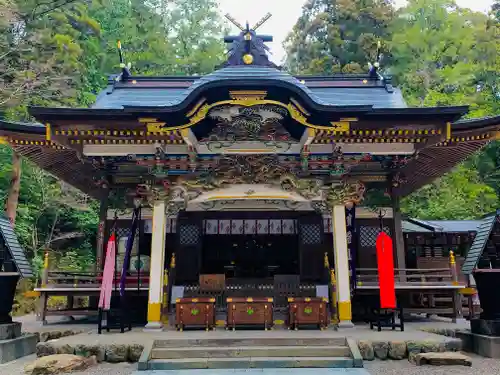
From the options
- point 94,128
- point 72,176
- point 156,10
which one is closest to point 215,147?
point 94,128

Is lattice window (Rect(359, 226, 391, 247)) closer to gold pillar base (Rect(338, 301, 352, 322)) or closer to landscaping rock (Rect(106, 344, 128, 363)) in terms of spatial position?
gold pillar base (Rect(338, 301, 352, 322))

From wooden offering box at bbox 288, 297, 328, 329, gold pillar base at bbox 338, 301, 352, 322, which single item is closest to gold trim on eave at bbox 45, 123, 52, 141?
wooden offering box at bbox 288, 297, 328, 329

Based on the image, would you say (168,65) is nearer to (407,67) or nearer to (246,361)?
(407,67)

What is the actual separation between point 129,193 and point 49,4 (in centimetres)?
1494

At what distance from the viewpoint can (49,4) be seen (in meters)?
20.5

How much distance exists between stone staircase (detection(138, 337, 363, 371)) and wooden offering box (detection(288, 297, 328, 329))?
4.12ft

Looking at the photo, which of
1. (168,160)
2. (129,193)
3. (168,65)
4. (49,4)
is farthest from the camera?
(168,65)

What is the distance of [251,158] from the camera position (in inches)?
370

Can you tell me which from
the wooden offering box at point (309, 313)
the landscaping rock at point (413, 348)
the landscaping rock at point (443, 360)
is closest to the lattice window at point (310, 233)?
the wooden offering box at point (309, 313)

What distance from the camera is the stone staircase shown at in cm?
642

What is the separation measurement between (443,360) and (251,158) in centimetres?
546

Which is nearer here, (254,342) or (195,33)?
(254,342)

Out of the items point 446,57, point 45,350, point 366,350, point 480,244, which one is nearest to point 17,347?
point 45,350

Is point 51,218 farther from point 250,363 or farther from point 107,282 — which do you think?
point 250,363
